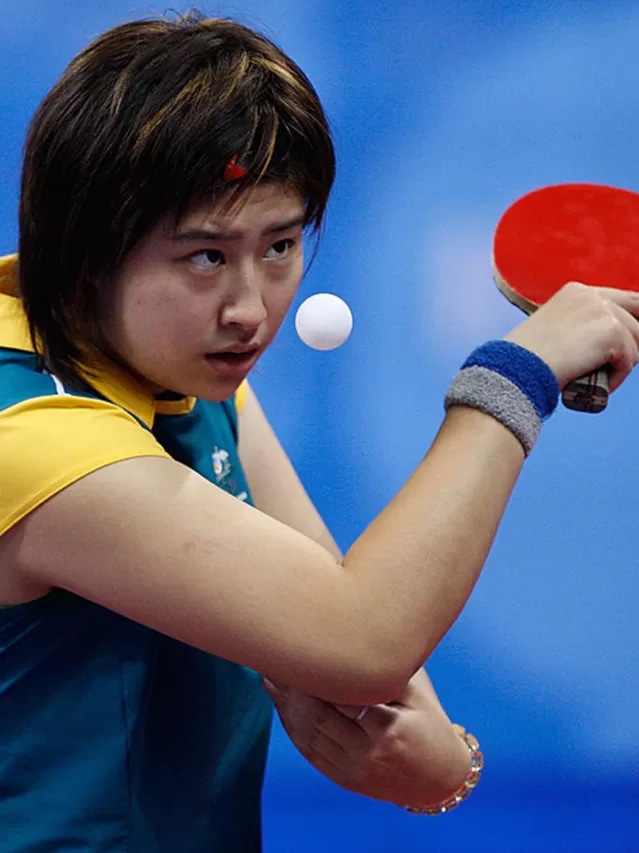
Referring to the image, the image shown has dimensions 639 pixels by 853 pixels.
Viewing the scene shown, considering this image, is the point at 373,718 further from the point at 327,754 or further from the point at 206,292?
the point at 206,292

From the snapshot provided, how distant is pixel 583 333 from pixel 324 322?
0.90 feet

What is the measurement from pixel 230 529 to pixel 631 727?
1.15m

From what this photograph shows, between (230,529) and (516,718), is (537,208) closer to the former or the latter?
(230,529)

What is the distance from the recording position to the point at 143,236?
107cm

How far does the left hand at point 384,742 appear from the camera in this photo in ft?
4.13

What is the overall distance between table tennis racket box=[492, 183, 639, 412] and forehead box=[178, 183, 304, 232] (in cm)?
28

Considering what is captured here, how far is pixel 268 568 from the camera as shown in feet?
3.35

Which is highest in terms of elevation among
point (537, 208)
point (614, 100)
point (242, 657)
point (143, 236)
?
point (614, 100)

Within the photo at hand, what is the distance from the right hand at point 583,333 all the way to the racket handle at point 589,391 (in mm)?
11

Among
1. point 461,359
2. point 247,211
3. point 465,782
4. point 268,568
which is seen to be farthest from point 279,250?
point 461,359

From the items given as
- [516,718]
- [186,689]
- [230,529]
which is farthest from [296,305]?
[230,529]

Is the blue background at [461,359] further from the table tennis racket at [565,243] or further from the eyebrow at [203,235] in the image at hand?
the eyebrow at [203,235]

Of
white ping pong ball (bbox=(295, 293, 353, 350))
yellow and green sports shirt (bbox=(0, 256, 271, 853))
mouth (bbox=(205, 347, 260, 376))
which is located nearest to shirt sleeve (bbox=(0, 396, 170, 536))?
yellow and green sports shirt (bbox=(0, 256, 271, 853))

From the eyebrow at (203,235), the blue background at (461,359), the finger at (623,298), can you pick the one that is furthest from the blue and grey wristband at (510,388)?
the blue background at (461,359)
